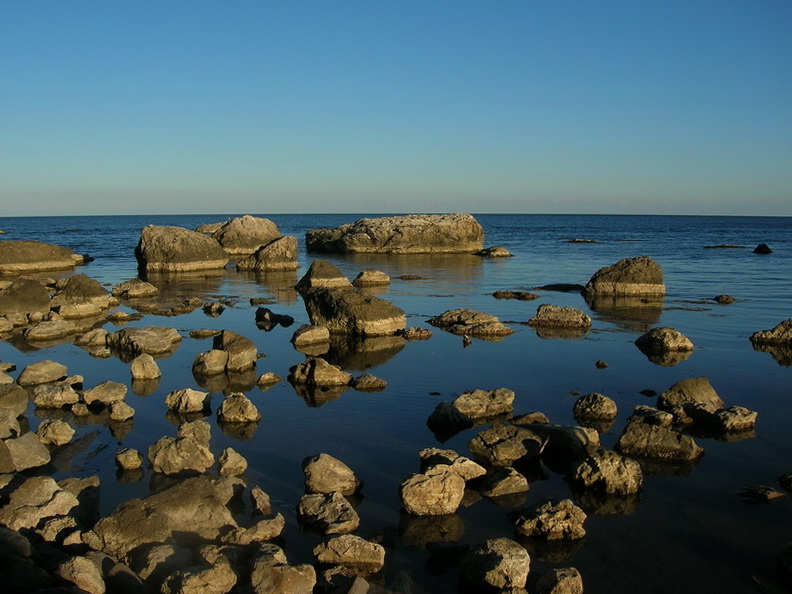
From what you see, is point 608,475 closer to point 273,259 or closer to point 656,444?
point 656,444

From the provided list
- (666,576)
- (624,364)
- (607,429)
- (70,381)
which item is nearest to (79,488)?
(70,381)

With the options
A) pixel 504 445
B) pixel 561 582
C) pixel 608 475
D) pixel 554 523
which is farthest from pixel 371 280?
pixel 561 582

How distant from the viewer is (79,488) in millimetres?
10609

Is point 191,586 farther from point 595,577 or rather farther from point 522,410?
point 522,410

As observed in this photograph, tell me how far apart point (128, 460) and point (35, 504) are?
2.46 metres

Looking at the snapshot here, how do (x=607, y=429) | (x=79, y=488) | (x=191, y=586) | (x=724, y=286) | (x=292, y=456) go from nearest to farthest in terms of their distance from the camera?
(x=191, y=586), (x=79, y=488), (x=292, y=456), (x=607, y=429), (x=724, y=286)

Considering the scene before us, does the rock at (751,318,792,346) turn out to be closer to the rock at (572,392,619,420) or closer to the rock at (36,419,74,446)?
the rock at (572,392,619,420)

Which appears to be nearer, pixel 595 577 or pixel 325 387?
pixel 595 577

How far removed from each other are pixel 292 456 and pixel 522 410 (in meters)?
5.30

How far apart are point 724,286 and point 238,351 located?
30.3m

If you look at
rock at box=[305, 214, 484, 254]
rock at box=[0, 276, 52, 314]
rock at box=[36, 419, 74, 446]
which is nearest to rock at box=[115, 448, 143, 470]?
rock at box=[36, 419, 74, 446]

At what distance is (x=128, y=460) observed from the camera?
476 inches

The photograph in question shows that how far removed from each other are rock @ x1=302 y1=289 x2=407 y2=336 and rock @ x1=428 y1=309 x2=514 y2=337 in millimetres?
1865

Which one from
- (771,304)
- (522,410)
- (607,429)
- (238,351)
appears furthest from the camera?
(771,304)
